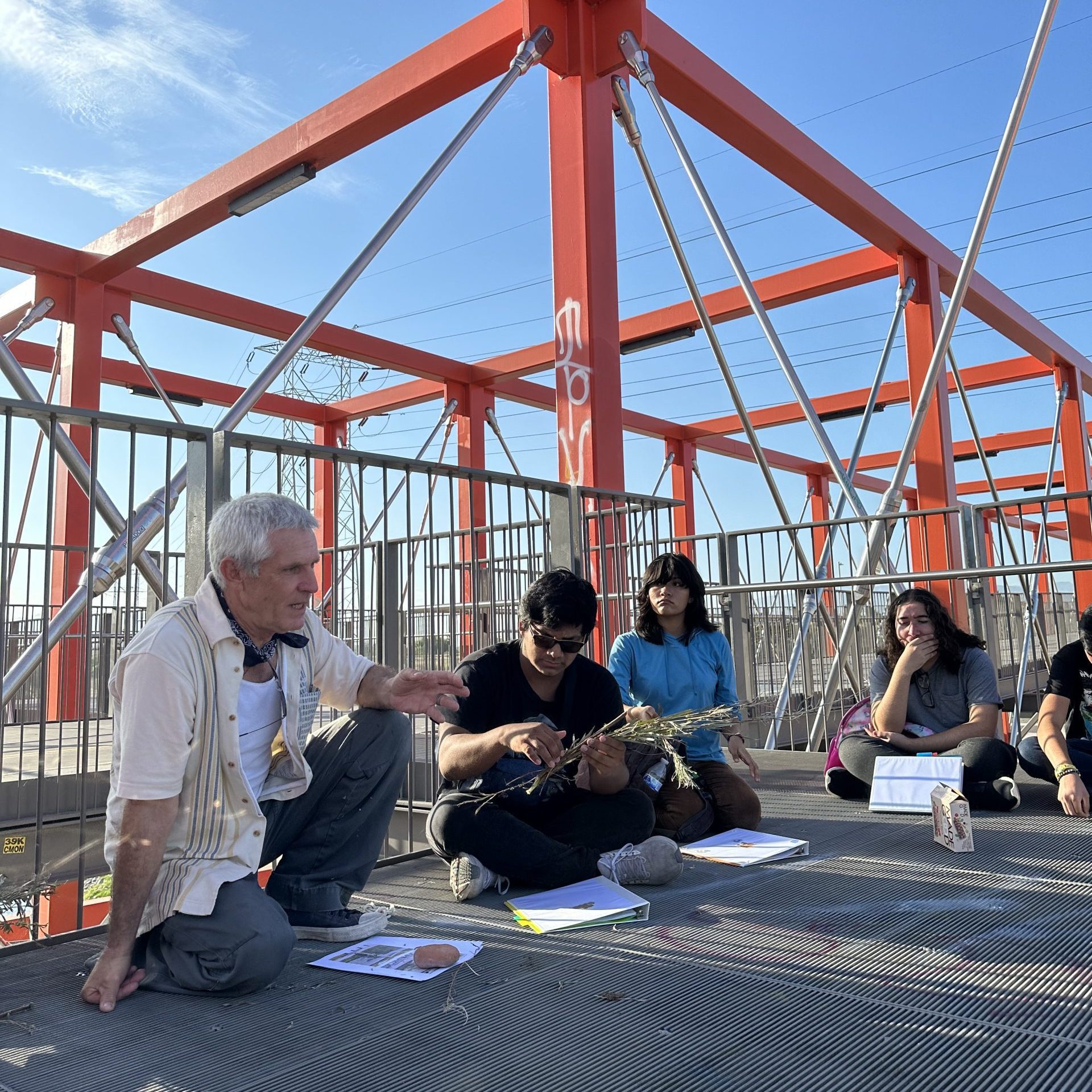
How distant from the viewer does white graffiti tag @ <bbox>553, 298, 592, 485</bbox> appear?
20.5 feet

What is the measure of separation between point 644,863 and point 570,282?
4300 millimetres

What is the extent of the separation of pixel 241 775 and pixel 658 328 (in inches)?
324

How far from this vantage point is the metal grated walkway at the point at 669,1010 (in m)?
1.78

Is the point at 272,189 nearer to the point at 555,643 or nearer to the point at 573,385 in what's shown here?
the point at 573,385

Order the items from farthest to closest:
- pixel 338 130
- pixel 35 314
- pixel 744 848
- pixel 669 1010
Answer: pixel 35 314 < pixel 338 130 < pixel 744 848 < pixel 669 1010

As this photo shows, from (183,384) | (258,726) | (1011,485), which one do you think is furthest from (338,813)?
(1011,485)

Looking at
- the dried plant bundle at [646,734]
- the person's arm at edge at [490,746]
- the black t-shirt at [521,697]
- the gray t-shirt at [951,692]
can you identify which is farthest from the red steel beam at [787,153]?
the person's arm at edge at [490,746]

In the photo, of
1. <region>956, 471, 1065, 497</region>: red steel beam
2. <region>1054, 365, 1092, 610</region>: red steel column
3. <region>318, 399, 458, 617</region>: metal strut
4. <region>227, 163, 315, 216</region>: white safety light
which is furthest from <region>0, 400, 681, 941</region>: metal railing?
<region>956, 471, 1065, 497</region>: red steel beam

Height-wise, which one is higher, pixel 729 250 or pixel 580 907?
pixel 729 250

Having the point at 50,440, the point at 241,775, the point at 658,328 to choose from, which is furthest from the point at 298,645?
the point at 658,328

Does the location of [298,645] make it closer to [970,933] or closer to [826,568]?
[970,933]

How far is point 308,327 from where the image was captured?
575cm

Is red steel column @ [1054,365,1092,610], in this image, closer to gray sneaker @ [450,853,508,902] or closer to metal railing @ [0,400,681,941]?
metal railing @ [0,400,681,941]

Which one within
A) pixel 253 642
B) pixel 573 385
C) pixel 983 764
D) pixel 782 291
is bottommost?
pixel 983 764
